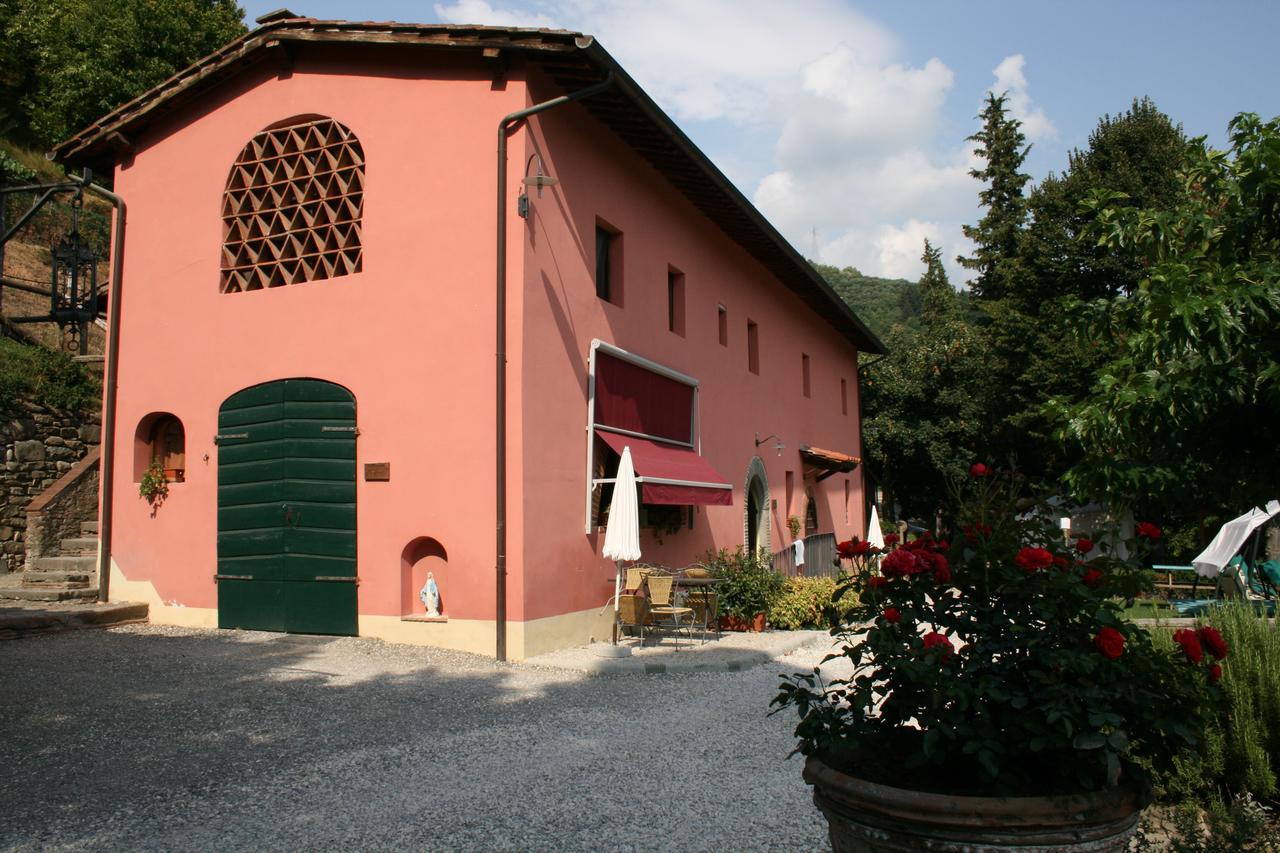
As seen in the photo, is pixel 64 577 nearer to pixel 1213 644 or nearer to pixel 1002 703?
pixel 1002 703

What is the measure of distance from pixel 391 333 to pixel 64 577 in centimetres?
547

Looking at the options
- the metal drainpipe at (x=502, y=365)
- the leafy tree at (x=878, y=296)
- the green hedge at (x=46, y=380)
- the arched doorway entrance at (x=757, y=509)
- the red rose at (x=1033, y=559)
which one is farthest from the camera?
the leafy tree at (x=878, y=296)

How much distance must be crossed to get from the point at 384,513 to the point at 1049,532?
8018mm

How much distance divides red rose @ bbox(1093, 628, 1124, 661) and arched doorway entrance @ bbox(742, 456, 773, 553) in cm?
Answer: 1409

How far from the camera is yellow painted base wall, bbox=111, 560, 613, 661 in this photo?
31.0ft

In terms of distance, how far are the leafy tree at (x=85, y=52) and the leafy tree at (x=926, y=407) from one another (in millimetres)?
22867

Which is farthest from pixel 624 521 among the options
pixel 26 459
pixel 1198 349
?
pixel 26 459

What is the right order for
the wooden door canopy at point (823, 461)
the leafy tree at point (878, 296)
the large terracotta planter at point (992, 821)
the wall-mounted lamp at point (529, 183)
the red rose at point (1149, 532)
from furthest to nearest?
the leafy tree at point (878, 296) → the wooden door canopy at point (823, 461) → the wall-mounted lamp at point (529, 183) → the red rose at point (1149, 532) → the large terracotta planter at point (992, 821)

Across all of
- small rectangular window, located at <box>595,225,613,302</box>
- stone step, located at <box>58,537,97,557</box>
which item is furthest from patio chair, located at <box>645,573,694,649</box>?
stone step, located at <box>58,537,97,557</box>

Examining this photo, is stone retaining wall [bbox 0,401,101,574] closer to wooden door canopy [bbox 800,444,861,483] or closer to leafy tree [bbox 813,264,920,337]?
wooden door canopy [bbox 800,444,861,483]

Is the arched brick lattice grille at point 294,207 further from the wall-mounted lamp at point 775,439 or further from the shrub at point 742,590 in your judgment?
the wall-mounted lamp at point 775,439

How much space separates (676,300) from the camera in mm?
14164

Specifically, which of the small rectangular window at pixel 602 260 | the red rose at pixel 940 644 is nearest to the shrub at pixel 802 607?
the small rectangular window at pixel 602 260

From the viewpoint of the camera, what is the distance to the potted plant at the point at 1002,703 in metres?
2.70
